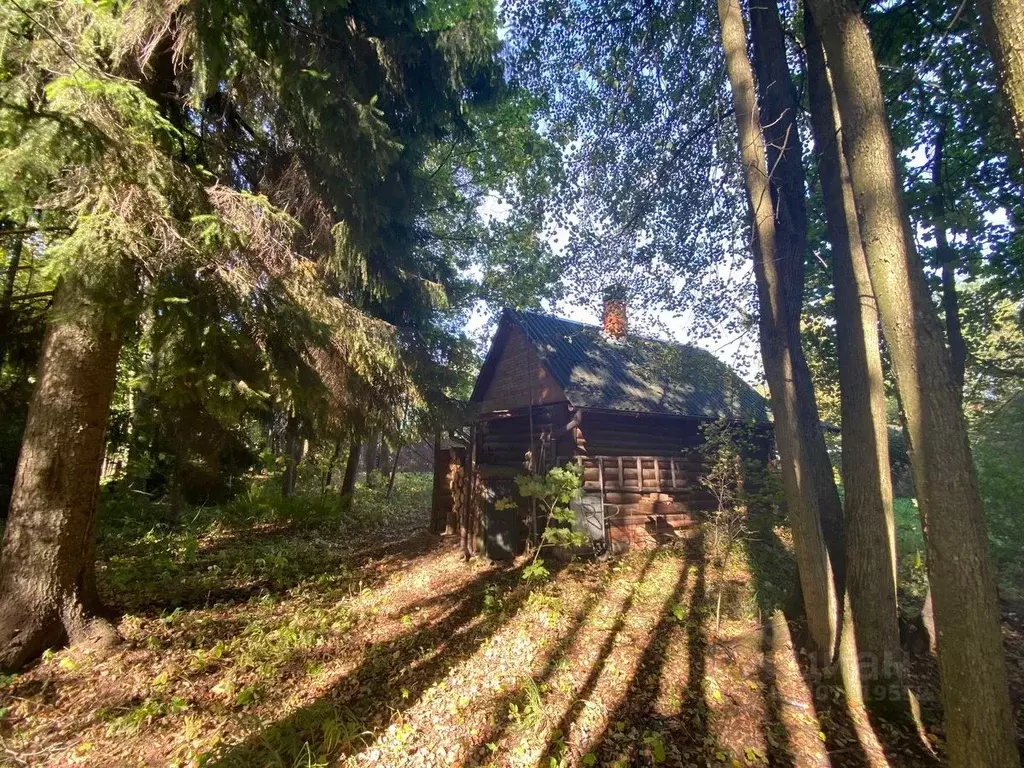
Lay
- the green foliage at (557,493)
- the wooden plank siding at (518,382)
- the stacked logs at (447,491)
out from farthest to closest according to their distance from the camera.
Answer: the wooden plank siding at (518,382), the stacked logs at (447,491), the green foliage at (557,493)

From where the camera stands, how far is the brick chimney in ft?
27.6

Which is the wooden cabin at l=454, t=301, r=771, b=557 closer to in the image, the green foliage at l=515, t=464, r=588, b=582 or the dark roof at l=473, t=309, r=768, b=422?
the dark roof at l=473, t=309, r=768, b=422

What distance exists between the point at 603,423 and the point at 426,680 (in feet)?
24.7

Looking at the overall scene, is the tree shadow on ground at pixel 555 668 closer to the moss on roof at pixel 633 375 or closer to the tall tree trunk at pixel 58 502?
the tall tree trunk at pixel 58 502

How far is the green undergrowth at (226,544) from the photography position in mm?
5832

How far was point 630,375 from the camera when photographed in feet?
39.8

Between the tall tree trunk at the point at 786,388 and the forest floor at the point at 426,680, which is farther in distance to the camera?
the tall tree trunk at the point at 786,388

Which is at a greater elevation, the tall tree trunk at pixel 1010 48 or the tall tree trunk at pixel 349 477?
the tall tree trunk at pixel 1010 48

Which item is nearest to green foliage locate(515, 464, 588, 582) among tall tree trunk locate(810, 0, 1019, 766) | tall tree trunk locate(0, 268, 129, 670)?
tall tree trunk locate(810, 0, 1019, 766)

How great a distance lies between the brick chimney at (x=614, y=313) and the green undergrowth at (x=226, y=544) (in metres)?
6.41

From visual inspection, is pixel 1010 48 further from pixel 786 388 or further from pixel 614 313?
pixel 614 313

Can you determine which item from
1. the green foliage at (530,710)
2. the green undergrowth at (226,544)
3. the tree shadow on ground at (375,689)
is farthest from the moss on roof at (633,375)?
the green undergrowth at (226,544)

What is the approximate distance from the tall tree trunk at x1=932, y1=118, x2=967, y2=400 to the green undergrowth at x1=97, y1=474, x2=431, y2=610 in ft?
37.4

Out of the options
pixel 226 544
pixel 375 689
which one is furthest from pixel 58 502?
pixel 226 544
